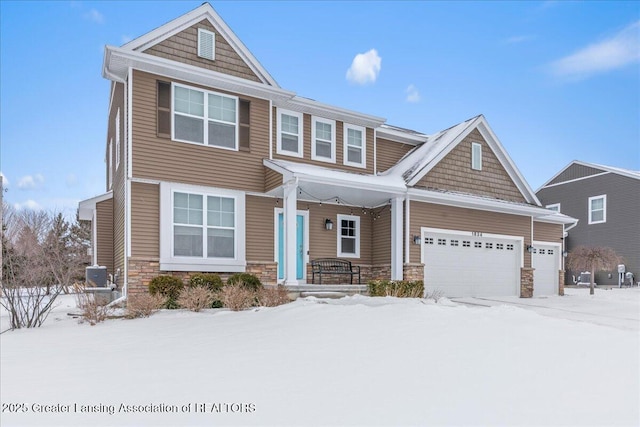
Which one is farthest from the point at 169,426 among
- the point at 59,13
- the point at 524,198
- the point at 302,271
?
the point at 59,13

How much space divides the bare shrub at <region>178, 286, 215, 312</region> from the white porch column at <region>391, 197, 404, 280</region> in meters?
5.86

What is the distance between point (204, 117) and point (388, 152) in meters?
6.90

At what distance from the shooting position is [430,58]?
2069 cm

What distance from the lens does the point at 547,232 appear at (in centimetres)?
1833

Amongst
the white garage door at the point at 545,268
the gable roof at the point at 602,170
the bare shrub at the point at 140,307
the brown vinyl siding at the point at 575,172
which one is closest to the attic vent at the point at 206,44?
the bare shrub at the point at 140,307

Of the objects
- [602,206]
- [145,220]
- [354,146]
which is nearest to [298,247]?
[354,146]

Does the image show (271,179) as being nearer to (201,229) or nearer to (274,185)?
(274,185)

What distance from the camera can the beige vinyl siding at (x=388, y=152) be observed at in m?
16.2

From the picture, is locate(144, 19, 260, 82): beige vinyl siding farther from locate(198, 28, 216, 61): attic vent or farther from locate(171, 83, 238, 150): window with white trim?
locate(171, 83, 238, 150): window with white trim

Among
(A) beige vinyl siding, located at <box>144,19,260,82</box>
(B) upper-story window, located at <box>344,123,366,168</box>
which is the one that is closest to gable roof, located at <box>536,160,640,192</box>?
(B) upper-story window, located at <box>344,123,366,168</box>

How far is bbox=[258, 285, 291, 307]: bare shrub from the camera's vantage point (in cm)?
995

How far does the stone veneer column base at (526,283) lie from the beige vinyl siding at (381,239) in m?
5.27

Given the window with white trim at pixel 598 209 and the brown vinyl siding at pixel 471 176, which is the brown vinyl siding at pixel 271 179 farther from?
the window with white trim at pixel 598 209

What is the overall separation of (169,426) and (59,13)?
58.0ft
